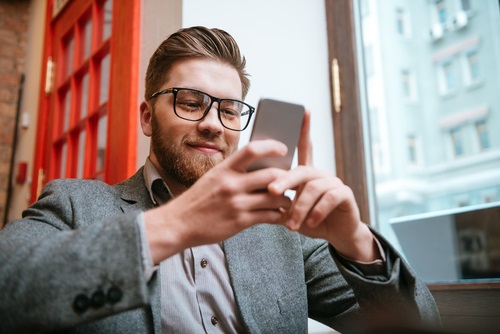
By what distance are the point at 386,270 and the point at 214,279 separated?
398 mm

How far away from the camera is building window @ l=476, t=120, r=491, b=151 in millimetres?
20484

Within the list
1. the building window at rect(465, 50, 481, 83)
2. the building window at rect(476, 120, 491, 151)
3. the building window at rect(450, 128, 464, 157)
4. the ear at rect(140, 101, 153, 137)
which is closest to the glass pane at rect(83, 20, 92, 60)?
the ear at rect(140, 101, 153, 137)

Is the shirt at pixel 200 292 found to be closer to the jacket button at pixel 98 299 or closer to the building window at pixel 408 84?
the jacket button at pixel 98 299

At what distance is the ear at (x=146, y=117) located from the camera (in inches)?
53.5

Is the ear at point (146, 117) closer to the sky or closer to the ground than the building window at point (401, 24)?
closer to the ground

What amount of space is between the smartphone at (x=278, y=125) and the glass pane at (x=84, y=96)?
1773 mm

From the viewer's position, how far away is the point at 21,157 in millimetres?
3459

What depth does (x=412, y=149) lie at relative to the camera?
2466 centimetres

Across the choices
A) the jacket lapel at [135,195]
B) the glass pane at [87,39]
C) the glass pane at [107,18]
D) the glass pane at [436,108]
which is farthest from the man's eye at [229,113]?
the glass pane at [436,108]

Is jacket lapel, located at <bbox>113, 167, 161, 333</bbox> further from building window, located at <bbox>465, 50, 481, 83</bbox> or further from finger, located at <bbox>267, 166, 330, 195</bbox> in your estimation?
building window, located at <bbox>465, 50, 481, 83</bbox>

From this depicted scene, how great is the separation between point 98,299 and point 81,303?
0.02 metres

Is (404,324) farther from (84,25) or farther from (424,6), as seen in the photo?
(424,6)

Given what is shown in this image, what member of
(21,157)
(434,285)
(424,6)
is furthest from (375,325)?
(424,6)

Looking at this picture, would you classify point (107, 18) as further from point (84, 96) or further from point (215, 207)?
point (215, 207)
